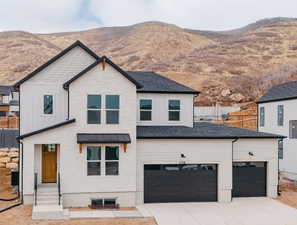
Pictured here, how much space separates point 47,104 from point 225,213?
1176cm

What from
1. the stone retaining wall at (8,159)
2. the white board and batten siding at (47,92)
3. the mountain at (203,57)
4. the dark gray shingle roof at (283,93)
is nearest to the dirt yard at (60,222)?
the white board and batten siding at (47,92)

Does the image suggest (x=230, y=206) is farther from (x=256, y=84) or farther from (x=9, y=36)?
(x=9, y=36)

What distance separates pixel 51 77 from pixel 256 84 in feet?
180

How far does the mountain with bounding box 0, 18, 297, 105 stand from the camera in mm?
69250

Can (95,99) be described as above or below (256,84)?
below

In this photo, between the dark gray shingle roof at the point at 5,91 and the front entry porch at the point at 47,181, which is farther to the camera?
the dark gray shingle roof at the point at 5,91

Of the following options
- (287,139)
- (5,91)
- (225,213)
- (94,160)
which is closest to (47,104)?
(94,160)

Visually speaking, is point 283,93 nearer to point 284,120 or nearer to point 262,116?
point 284,120

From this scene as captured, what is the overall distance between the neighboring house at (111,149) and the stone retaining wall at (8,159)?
8.45 m

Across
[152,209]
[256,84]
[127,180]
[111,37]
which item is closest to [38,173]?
[127,180]

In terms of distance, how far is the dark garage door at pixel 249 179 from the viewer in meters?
22.3

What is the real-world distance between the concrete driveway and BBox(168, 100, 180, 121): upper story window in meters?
6.52

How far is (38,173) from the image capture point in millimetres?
20734

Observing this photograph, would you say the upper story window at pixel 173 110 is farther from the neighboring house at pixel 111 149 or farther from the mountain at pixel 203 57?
the mountain at pixel 203 57
